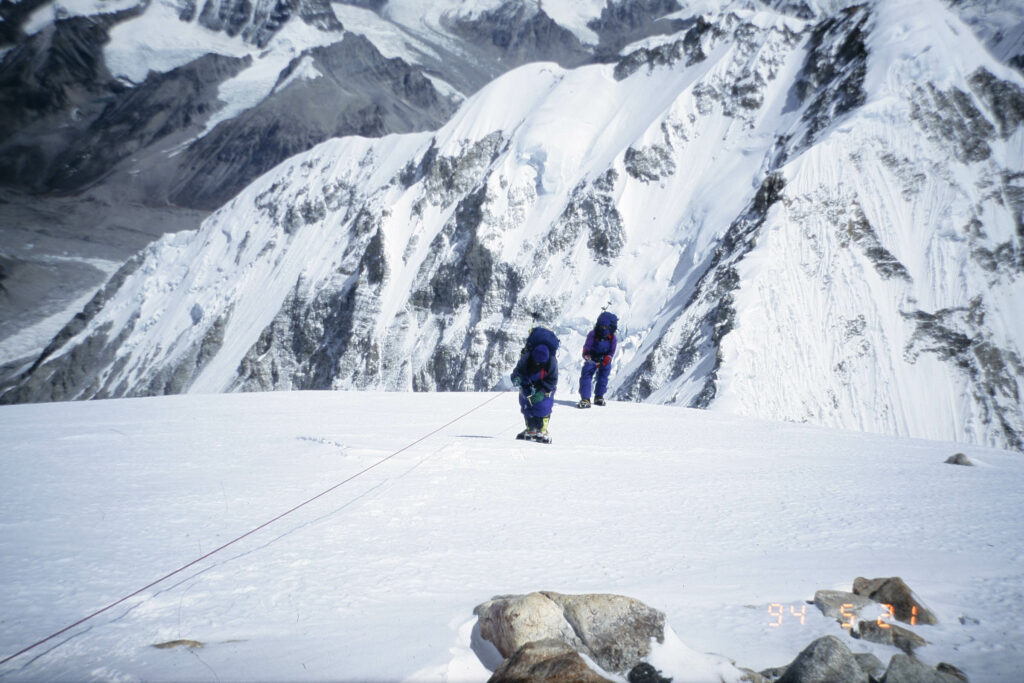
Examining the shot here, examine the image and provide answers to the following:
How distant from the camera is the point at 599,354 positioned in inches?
396

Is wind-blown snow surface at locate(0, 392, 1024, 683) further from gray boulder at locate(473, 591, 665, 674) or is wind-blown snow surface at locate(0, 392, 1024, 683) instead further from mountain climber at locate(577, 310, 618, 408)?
mountain climber at locate(577, 310, 618, 408)

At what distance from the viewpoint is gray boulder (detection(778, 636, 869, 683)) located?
2014 mm

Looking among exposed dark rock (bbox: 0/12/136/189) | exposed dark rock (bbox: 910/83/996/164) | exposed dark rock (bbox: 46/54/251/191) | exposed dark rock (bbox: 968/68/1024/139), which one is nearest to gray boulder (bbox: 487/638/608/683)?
exposed dark rock (bbox: 910/83/996/164)

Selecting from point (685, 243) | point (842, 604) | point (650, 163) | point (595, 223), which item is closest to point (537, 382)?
point (842, 604)

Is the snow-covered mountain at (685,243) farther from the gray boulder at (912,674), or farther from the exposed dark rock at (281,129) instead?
the exposed dark rock at (281,129)

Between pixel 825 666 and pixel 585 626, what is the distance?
0.85m

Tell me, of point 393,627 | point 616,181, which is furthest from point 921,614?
point 616,181

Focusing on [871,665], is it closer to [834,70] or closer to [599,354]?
[599,354]

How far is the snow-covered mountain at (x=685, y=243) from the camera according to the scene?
20297mm

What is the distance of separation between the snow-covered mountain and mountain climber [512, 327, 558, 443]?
475 inches

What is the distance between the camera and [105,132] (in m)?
151

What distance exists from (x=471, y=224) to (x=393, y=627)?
3637cm

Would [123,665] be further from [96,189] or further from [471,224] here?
[96,189]

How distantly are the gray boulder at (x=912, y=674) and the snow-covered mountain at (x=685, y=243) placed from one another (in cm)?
1593
